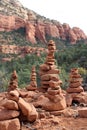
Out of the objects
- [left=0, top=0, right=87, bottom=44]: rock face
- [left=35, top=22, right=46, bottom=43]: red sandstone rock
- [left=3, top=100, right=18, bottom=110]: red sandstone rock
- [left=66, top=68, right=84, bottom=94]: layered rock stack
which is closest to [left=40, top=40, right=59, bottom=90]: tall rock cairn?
[left=66, top=68, right=84, bottom=94]: layered rock stack

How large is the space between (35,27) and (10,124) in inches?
5629

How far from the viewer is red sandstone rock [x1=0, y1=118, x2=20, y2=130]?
1357cm

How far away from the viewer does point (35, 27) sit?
15538cm

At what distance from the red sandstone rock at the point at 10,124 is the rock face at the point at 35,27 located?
135m

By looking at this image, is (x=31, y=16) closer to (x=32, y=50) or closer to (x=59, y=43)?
(x=59, y=43)

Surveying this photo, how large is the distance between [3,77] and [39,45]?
2425 inches

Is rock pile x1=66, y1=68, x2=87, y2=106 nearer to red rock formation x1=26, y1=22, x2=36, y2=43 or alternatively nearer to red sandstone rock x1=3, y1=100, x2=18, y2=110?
red sandstone rock x1=3, y1=100, x2=18, y2=110

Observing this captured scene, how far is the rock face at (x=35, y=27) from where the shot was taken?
154m

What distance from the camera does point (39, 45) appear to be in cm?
14425

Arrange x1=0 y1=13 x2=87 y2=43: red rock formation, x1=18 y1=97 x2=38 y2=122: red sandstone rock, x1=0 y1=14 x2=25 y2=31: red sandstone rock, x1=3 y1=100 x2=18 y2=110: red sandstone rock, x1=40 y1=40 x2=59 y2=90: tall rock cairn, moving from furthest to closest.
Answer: x1=0 y1=14 x2=25 y2=31: red sandstone rock < x1=0 y1=13 x2=87 y2=43: red rock formation < x1=40 y1=40 x2=59 y2=90: tall rock cairn < x1=18 y1=97 x2=38 y2=122: red sandstone rock < x1=3 y1=100 x2=18 y2=110: red sandstone rock

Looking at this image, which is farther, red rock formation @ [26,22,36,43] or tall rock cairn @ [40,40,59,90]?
red rock formation @ [26,22,36,43]

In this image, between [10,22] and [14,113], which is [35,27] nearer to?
[10,22]

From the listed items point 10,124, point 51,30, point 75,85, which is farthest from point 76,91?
point 51,30

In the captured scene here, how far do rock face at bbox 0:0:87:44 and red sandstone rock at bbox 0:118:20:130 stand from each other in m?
135
